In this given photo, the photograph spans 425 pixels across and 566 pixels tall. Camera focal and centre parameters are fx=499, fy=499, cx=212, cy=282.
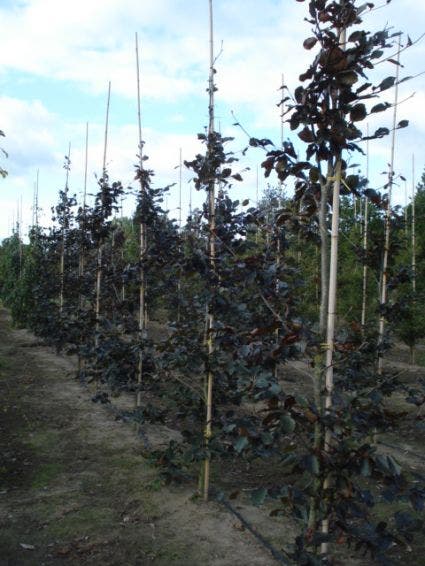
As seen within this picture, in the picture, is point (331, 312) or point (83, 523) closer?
point (331, 312)

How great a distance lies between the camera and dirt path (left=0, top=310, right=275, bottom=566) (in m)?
4.45

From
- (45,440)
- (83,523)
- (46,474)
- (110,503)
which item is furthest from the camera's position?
(45,440)

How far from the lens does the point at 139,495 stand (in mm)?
5621

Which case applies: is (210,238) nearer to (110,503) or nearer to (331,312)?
(331,312)

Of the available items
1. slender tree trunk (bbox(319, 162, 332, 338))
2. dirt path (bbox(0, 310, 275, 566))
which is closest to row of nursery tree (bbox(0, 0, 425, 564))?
slender tree trunk (bbox(319, 162, 332, 338))

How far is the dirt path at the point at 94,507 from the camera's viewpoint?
4.45m

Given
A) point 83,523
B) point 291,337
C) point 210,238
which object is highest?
point 210,238

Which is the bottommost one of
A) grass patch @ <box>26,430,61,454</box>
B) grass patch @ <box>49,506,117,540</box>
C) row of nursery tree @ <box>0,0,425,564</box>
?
grass patch @ <box>49,506,117,540</box>

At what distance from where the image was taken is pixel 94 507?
5344 millimetres

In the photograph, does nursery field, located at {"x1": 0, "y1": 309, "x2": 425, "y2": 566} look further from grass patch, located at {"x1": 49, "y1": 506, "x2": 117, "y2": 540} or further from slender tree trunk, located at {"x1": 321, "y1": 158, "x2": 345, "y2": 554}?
slender tree trunk, located at {"x1": 321, "y1": 158, "x2": 345, "y2": 554}

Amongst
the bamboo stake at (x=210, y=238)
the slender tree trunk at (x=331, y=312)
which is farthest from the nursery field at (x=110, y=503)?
the bamboo stake at (x=210, y=238)

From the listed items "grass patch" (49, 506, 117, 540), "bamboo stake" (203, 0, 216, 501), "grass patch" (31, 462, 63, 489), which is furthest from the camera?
"grass patch" (31, 462, 63, 489)

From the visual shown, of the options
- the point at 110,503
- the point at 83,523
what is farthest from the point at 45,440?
the point at 83,523

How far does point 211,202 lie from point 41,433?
4.82 metres
